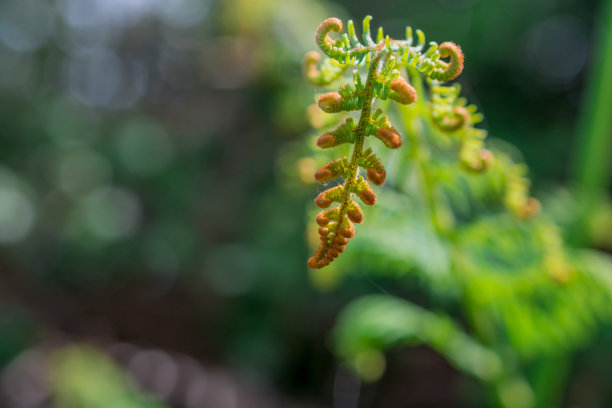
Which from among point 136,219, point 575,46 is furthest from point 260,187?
point 575,46

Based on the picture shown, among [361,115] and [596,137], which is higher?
[361,115]

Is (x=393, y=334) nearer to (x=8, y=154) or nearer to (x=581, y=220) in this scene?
(x=581, y=220)

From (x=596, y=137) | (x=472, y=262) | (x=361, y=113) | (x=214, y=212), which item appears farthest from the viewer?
(x=214, y=212)

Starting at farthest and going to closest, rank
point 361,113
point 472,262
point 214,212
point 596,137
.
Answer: point 214,212 → point 596,137 → point 472,262 → point 361,113

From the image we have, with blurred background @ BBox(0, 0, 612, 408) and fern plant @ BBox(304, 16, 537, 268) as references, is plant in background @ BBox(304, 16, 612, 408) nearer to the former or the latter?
fern plant @ BBox(304, 16, 537, 268)

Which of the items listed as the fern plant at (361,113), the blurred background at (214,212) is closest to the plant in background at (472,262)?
the fern plant at (361,113)

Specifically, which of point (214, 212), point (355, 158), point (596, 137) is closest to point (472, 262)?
point (596, 137)

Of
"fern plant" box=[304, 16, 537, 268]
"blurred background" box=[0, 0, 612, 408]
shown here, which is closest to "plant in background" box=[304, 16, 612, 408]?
"fern plant" box=[304, 16, 537, 268]

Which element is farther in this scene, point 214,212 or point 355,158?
point 214,212

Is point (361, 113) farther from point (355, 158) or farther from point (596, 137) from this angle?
point (596, 137)
